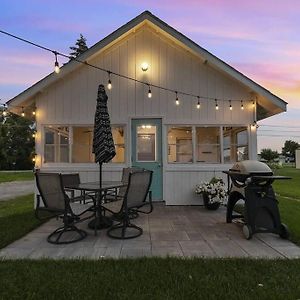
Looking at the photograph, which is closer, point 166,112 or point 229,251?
point 229,251

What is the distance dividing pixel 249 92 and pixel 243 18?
124 inches

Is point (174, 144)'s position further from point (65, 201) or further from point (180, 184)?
point (65, 201)

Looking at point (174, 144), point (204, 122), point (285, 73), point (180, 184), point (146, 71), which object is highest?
point (285, 73)

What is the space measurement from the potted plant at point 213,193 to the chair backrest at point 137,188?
9.19 ft

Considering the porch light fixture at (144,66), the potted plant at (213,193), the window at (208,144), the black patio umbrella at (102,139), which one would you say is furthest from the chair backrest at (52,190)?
the porch light fixture at (144,66)

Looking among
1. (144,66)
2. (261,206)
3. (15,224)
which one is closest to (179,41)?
(144,66)

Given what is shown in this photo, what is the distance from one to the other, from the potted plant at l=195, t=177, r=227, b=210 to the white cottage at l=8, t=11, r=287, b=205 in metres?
0.41

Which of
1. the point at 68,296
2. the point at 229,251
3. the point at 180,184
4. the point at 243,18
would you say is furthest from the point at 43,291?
the point at 243,18

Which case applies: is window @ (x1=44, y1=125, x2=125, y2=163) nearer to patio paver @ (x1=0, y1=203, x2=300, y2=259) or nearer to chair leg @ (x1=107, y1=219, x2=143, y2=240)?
patio paver @ (x1=0, y1=203, x2=300, y2=259)

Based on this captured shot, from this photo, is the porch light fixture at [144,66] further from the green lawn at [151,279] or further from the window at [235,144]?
the green lawn at [151,279]

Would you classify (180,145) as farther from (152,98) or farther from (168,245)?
(168,245)

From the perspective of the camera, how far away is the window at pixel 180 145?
8.80 m

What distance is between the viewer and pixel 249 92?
343 inches

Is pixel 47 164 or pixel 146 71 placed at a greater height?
pixel 146 71
